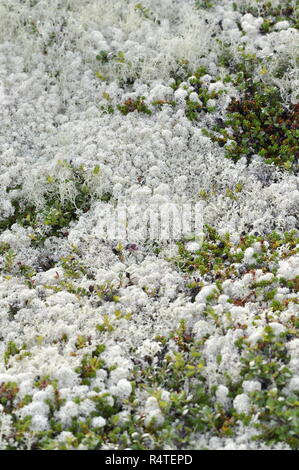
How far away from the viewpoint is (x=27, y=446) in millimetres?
5070

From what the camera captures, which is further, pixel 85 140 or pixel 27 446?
pixel 85 140

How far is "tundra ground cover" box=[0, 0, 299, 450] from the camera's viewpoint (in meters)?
5.36

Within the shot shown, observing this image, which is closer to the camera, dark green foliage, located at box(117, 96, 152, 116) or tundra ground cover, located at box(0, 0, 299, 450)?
tundra ground cover, located at box(0, 0, 299, 450)

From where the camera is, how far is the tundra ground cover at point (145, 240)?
17.6 ft

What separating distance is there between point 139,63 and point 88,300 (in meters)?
5.30

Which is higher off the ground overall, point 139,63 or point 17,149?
point 139,63

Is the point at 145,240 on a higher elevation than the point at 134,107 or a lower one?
lower

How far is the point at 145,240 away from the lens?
7469 mm

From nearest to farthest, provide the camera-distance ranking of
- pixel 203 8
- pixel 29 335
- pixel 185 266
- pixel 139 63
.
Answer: pixel 29 335 → pixel 185 266 → pixel 139 63 → pixel 203 8

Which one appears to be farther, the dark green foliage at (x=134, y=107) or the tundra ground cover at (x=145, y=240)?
the dark green foliage at (x=134, y=107)

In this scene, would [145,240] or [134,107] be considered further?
[134,107]
